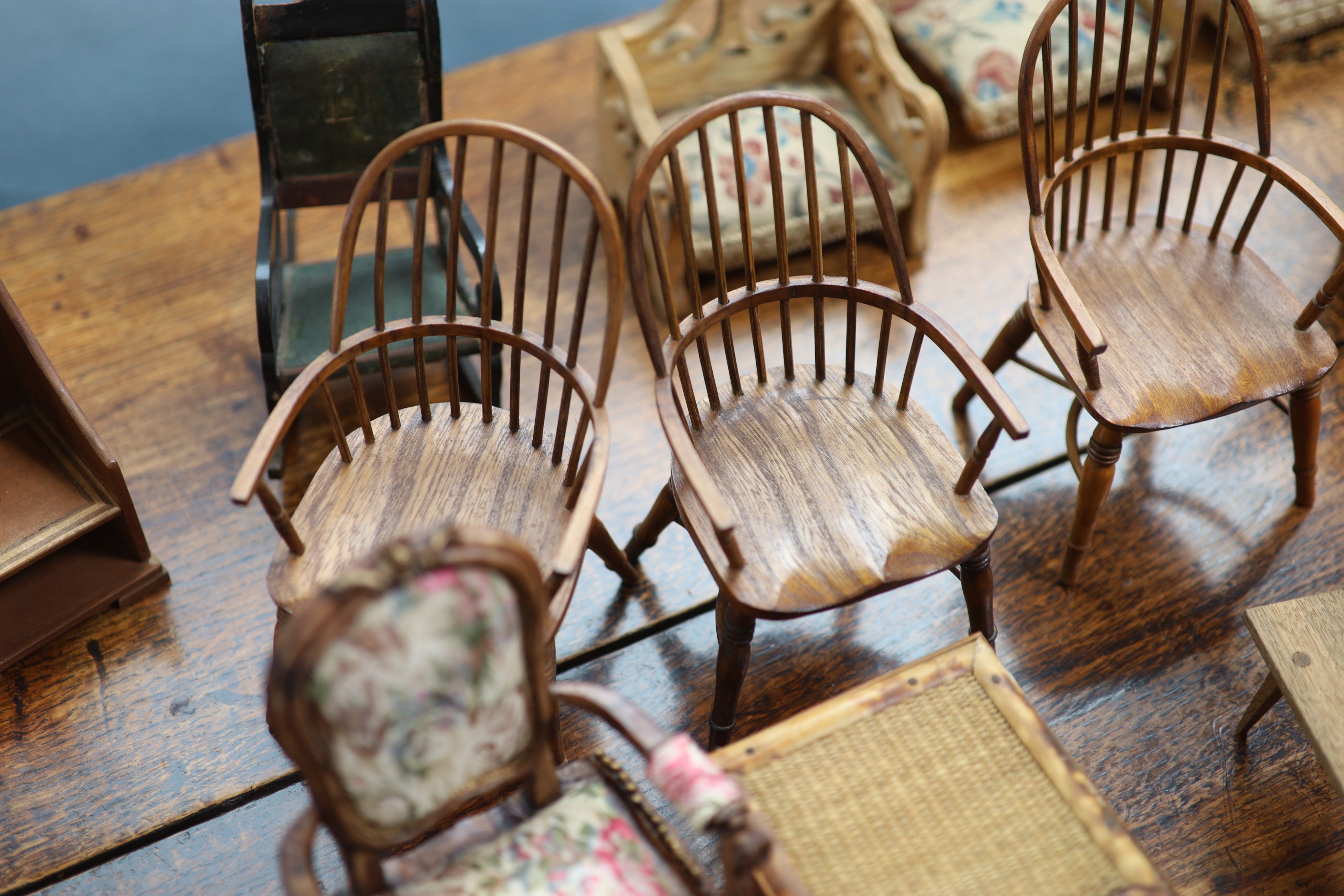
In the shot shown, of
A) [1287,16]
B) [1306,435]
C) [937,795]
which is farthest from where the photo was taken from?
[1287,16]

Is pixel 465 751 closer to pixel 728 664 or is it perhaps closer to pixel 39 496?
pixel 728 664

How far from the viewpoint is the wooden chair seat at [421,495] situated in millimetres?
1836

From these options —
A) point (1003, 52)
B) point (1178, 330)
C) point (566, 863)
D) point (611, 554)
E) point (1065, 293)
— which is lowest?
point (611, 554)

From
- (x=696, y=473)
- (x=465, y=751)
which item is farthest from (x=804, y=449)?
(x=465, y=751)

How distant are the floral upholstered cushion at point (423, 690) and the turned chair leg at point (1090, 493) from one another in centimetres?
135

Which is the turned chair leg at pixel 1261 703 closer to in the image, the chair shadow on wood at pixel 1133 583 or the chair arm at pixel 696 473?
the chair shadow on wood at pixel 1133 583

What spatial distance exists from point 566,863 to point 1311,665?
1.39 meters

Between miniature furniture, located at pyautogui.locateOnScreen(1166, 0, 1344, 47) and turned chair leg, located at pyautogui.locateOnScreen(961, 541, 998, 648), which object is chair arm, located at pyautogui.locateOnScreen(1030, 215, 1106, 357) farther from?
miniature furniture, located at pyautogui.locateOnScreen(1166, 0, 1344, 47)

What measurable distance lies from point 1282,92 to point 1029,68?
1938mm

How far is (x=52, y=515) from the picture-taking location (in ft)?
7.29

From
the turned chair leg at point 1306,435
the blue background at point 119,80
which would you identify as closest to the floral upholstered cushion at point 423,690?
the turned chair leg at point 1306,435

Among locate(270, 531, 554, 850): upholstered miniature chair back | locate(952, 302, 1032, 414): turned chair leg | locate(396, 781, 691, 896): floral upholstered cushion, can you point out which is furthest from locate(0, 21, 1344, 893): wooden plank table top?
locate(270, 531, 554, 850): upholstered miniature chair back

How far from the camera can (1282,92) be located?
11.4ft

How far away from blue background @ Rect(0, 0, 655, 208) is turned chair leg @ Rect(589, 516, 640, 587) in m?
2.46
